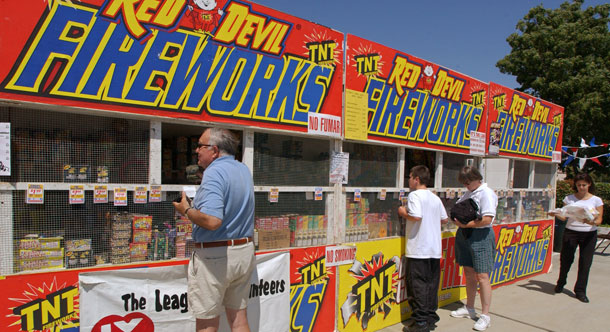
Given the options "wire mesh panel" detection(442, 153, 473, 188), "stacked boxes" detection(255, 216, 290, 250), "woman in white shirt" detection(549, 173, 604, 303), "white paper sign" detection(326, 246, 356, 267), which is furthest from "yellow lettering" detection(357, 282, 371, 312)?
"woman in white shirt" detection(549, 173, 604, 303)

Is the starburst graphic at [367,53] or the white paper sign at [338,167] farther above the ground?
the starburst graphic at [367,53]

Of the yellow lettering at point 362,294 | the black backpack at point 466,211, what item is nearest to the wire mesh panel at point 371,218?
the yellow lettering at point 362,294

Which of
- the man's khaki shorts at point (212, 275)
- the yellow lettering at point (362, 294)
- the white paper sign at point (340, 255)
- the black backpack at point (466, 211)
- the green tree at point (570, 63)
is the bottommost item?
the yellow lettering at point (362, 294)

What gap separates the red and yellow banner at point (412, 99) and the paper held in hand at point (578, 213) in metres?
Result: 1.73

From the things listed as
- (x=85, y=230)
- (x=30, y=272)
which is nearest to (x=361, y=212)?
(x=85, y=230)

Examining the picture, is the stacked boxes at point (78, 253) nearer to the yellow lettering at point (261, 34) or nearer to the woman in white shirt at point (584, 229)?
the yellow lettering at point (261, 34)

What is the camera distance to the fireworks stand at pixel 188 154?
2.74 metres

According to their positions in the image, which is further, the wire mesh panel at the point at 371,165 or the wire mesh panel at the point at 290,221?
the wire mesh panel at the point at 371,165

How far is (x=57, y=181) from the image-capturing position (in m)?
2.87

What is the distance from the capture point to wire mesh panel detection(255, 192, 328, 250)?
3.94 m

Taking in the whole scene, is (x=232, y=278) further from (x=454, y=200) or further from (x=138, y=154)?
(x=454, y=200)

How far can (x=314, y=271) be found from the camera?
4.24 m

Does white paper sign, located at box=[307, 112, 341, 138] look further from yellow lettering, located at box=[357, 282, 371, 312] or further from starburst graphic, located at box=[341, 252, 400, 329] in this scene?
yellow lettering, located at box=[357, 282, 371, 312]

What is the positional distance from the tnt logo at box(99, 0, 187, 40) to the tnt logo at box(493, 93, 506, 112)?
18.4ft
